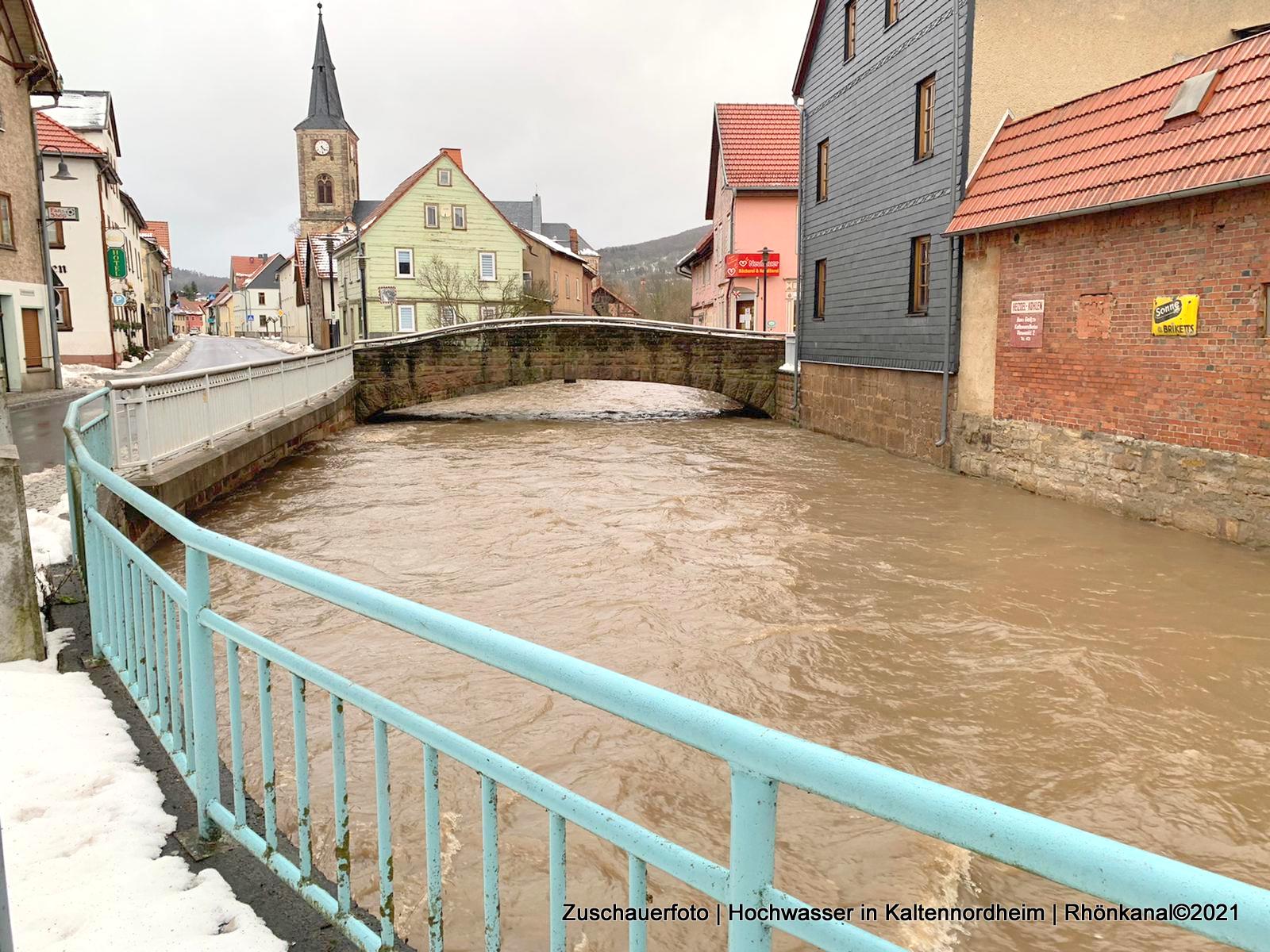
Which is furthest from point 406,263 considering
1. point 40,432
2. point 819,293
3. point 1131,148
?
point 1131,148

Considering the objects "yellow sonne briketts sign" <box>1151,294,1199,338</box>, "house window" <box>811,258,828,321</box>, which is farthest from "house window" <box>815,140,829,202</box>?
"yellow sonne briketts sign" <box>1151,294,1199,338</box>

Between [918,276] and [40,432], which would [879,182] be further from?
[40,432]

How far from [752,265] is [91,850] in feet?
105

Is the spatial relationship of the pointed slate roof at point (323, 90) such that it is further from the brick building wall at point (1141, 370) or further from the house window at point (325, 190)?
the brick building wall at point (1141, 370)

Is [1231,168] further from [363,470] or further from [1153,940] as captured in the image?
[363,470]

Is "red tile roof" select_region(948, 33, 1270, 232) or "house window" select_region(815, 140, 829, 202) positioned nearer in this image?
"red tile roof" select_region(948, 33, 1270, 232)

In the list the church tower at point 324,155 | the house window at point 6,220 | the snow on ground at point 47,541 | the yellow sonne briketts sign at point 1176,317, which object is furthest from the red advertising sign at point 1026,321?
the church tower at point 324,155

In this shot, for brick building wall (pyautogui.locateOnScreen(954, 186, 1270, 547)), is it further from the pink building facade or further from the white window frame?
the white window frame

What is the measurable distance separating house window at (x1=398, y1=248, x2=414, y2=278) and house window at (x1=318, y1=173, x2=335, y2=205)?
3307cm

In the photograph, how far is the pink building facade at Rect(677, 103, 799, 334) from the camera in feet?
111

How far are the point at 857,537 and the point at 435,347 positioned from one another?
680 inches

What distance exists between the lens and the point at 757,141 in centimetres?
3538

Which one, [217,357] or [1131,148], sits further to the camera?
[217,357]

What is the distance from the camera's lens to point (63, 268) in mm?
34031
